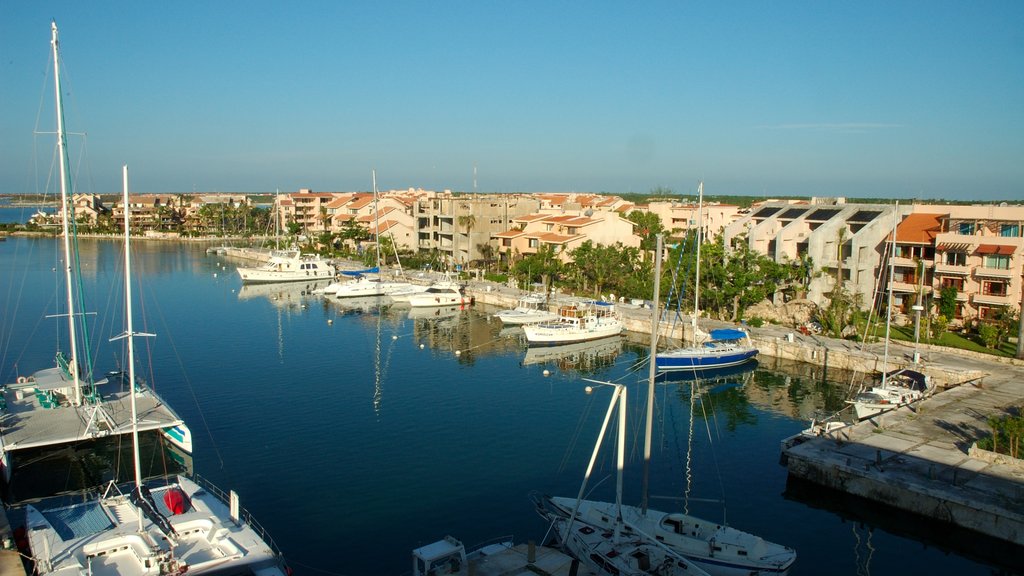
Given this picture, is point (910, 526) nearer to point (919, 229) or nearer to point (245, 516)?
point (245, 516)

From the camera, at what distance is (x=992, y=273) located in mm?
38406

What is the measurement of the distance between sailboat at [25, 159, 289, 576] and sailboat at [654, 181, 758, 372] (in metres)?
22.1

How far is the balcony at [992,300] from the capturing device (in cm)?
3825

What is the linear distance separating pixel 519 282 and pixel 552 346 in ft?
56.2

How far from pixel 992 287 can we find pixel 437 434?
30.6 metres

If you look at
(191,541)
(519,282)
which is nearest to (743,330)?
(519,282)

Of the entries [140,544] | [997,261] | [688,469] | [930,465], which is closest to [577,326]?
[688,469]

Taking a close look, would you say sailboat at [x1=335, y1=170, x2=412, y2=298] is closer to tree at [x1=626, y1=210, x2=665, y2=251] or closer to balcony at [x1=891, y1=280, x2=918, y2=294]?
tree at [x1=626, y1=210, x2=665, y2=251]

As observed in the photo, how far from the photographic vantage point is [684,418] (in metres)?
30.1

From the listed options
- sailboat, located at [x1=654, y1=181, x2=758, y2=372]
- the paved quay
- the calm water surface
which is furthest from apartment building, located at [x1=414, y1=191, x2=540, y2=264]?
the paved quay

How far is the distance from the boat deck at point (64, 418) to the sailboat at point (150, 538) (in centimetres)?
436

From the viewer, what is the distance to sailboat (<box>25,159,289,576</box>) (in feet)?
50.0

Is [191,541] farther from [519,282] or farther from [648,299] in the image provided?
[519,282]

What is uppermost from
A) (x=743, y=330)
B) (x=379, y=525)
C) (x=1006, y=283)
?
(x=1006, y=283)
